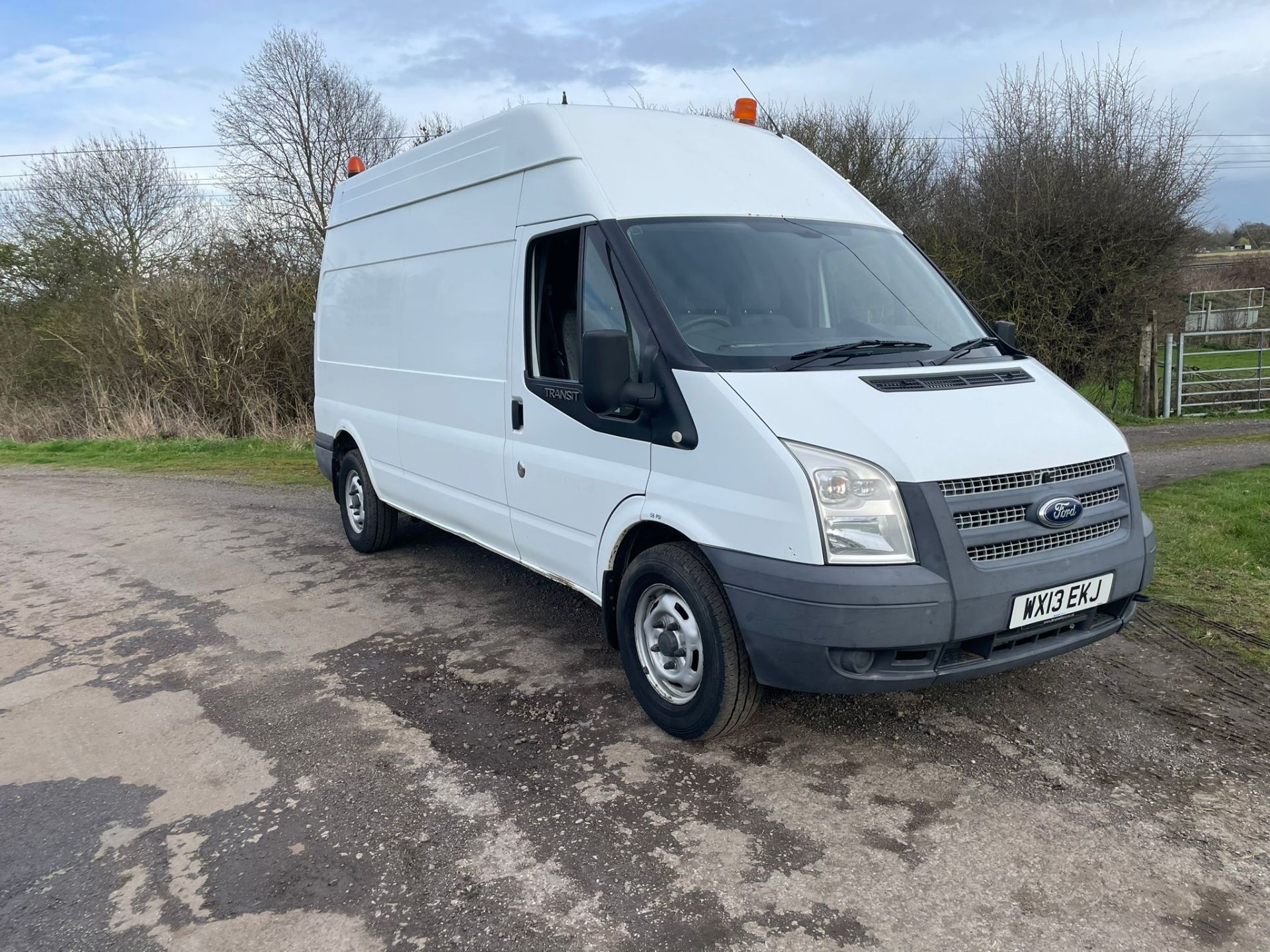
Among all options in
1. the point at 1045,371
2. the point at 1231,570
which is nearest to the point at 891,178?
the point at 1231,570

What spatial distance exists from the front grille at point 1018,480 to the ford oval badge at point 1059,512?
0.28 ft

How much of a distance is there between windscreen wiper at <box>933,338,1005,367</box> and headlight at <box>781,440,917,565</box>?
34.6 inches

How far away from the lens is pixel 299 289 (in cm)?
1638

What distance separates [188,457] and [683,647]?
468 inches

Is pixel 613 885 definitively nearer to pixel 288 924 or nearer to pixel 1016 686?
pixel 288 924

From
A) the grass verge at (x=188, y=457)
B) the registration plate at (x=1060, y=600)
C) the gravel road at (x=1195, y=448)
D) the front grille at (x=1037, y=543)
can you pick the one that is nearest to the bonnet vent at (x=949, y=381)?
the front grille at (x=1037, y=543)

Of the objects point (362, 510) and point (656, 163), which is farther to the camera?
point (362, 510)

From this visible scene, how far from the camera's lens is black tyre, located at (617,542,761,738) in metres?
3.43

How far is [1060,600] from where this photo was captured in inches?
132

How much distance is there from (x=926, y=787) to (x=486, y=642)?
2.52 m

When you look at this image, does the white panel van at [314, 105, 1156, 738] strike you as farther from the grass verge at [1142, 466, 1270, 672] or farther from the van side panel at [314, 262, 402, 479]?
the grass verge at [1142, 466, 1270, 672]

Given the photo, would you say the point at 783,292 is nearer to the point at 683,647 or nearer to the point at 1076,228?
the point at 683,647

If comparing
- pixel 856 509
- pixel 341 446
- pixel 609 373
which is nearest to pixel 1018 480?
pixel 856 509

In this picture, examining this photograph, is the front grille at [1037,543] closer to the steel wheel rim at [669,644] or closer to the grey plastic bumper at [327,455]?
the steel wheel rim at [669,644]
